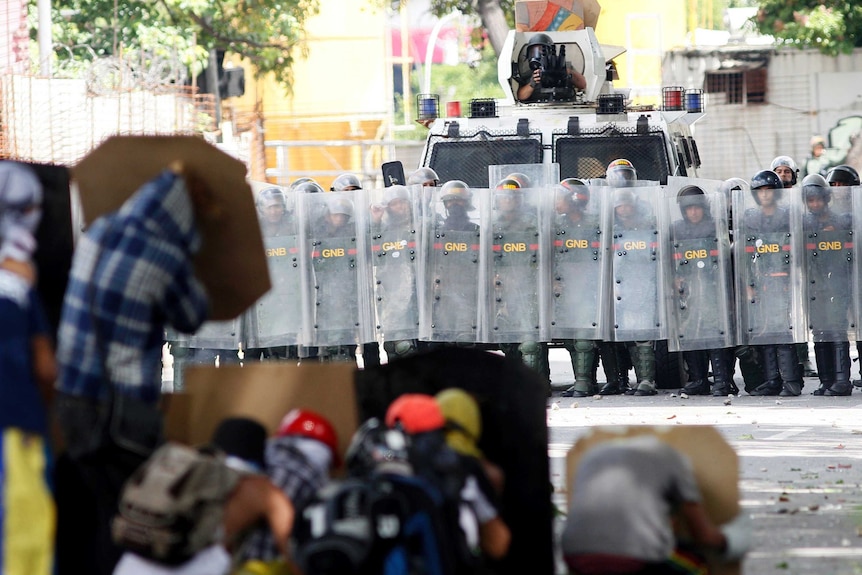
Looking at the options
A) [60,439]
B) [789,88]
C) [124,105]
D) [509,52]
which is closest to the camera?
[60,439]

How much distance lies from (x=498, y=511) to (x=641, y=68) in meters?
35.9

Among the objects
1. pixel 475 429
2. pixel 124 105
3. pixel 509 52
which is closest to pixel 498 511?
pixel 475 429

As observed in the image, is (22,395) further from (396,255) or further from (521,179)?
(521,179)

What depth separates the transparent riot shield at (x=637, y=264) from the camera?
1467 centimetres

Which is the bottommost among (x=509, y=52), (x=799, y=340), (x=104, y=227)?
(x=799, y=340)

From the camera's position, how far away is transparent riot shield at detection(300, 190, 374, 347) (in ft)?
49.2

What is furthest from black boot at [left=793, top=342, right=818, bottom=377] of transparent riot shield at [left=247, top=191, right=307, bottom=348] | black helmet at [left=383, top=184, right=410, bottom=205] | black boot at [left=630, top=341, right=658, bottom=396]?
transparent riot shield at [left=247, top=191, right=307, bottom=348]

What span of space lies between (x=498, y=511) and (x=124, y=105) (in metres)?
19.3

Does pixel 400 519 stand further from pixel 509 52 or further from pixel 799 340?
pixel 509 52

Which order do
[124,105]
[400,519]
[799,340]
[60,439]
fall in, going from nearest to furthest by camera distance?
[400,519] < [60,439] < [799,340] < [124,105]

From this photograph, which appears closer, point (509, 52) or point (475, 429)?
point (475, 429)

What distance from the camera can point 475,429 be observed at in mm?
5812

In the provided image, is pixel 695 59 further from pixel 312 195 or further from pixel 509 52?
pixel 312 195

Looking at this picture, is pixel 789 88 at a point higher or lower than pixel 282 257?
higher
